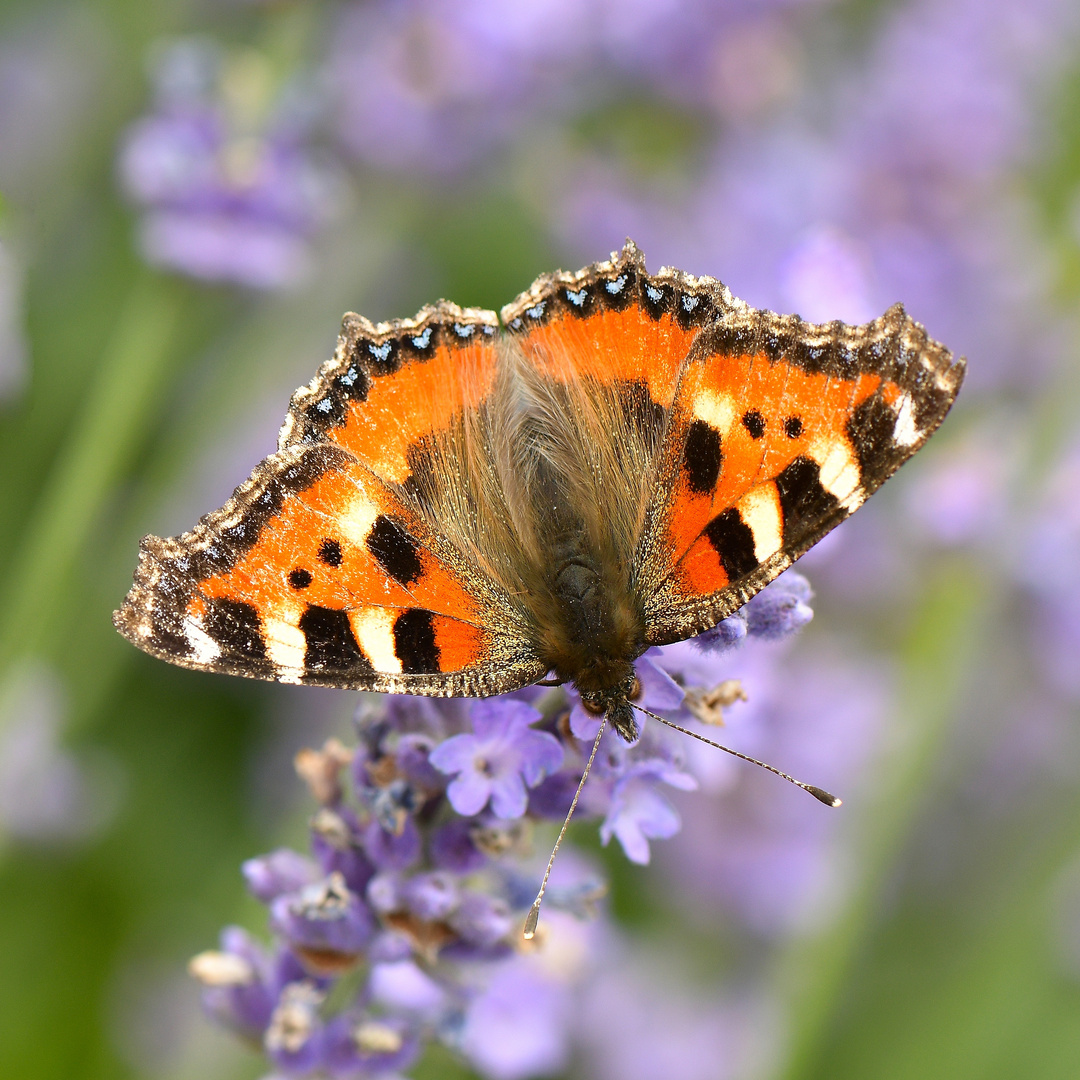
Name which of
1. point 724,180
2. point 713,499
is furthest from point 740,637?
point 724,180

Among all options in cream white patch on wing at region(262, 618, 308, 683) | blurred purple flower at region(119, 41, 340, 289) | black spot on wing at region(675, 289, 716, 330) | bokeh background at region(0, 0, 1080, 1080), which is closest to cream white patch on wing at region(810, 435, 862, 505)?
black spot on wing at region(675, 289, 716, 330)

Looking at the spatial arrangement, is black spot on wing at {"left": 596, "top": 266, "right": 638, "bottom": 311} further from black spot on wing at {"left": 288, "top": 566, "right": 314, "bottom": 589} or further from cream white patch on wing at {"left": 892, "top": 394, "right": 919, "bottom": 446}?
black spot on wing at {"left": 288, "top": 566, "right": 314, "bottom": 589}

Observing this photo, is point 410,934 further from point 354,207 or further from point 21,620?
point 354,207

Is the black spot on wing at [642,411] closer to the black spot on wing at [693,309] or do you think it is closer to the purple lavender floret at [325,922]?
the black spot on wing at [693,309]

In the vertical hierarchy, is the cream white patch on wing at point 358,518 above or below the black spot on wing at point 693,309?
below

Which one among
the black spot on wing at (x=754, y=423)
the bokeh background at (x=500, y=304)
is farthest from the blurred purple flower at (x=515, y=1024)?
the black spot on wing at (x=754, y=423)

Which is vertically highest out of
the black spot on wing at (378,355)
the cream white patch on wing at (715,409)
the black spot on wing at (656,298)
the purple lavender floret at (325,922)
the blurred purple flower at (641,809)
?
the black spot on wing at (656,298)
